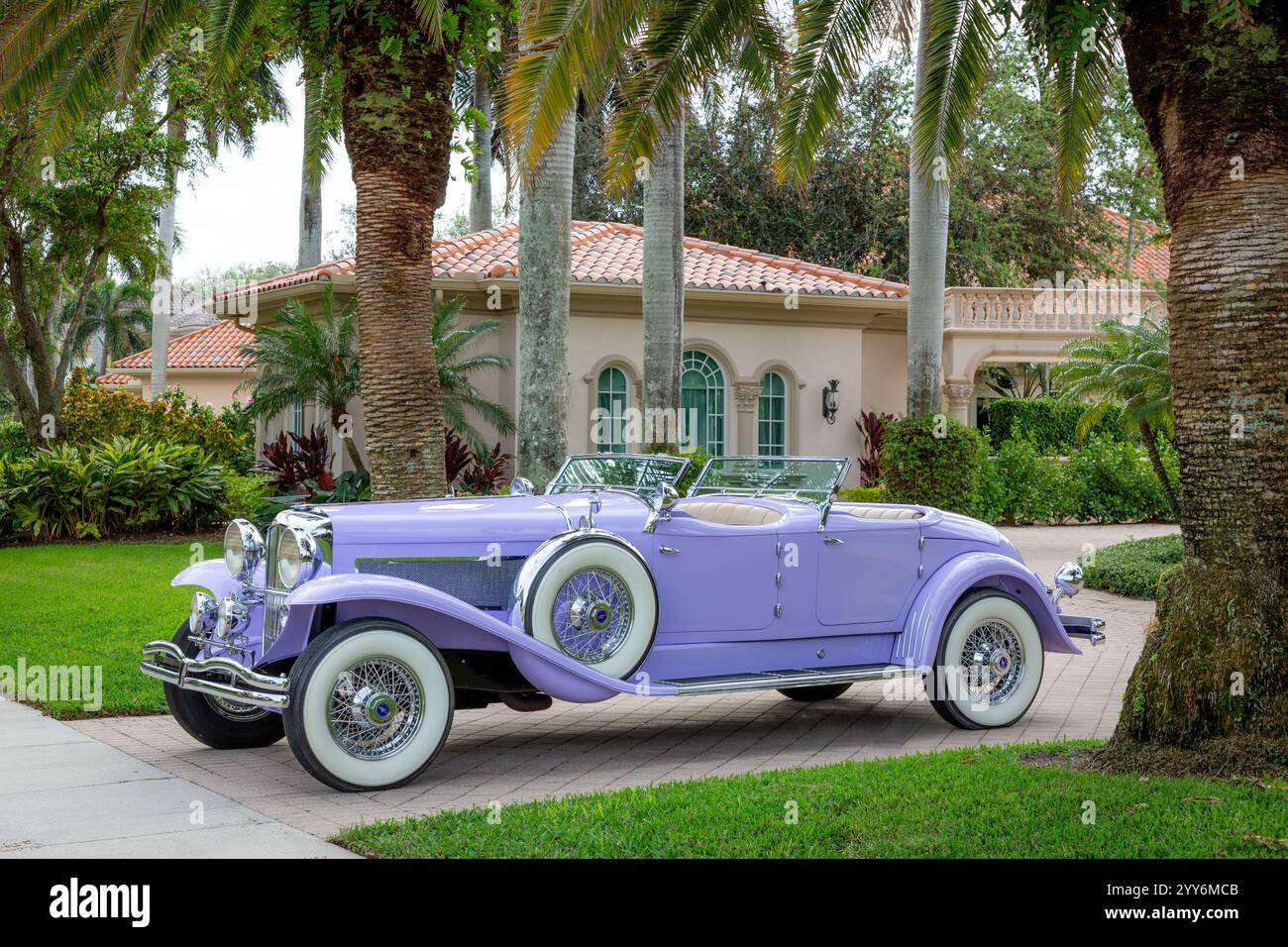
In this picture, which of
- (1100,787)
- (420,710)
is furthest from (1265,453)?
(420,710)

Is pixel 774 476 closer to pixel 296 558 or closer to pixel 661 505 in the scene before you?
pixel 661 505

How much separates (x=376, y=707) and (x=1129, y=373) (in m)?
10.8

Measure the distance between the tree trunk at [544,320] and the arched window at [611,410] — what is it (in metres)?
6.81

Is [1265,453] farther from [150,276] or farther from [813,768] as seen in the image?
[150,276]

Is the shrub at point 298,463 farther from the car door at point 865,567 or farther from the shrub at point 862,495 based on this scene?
the car door at point 865,567

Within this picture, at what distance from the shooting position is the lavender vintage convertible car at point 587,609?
606cm

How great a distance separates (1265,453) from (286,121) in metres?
33.9

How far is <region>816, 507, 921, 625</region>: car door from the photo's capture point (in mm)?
7387

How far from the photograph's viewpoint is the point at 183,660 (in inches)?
250

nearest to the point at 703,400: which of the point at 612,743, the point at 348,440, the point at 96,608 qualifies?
the point at 348,440

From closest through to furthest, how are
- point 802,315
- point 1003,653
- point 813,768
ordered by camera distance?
point 813,768 → point 1003,653 → point 802,315

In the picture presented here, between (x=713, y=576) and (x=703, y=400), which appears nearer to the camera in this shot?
(x=713, y=576)

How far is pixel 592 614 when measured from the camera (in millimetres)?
6555

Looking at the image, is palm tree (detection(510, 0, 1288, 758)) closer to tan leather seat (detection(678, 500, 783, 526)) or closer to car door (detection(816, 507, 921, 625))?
car door (detection(816, 507, 921, 625))
